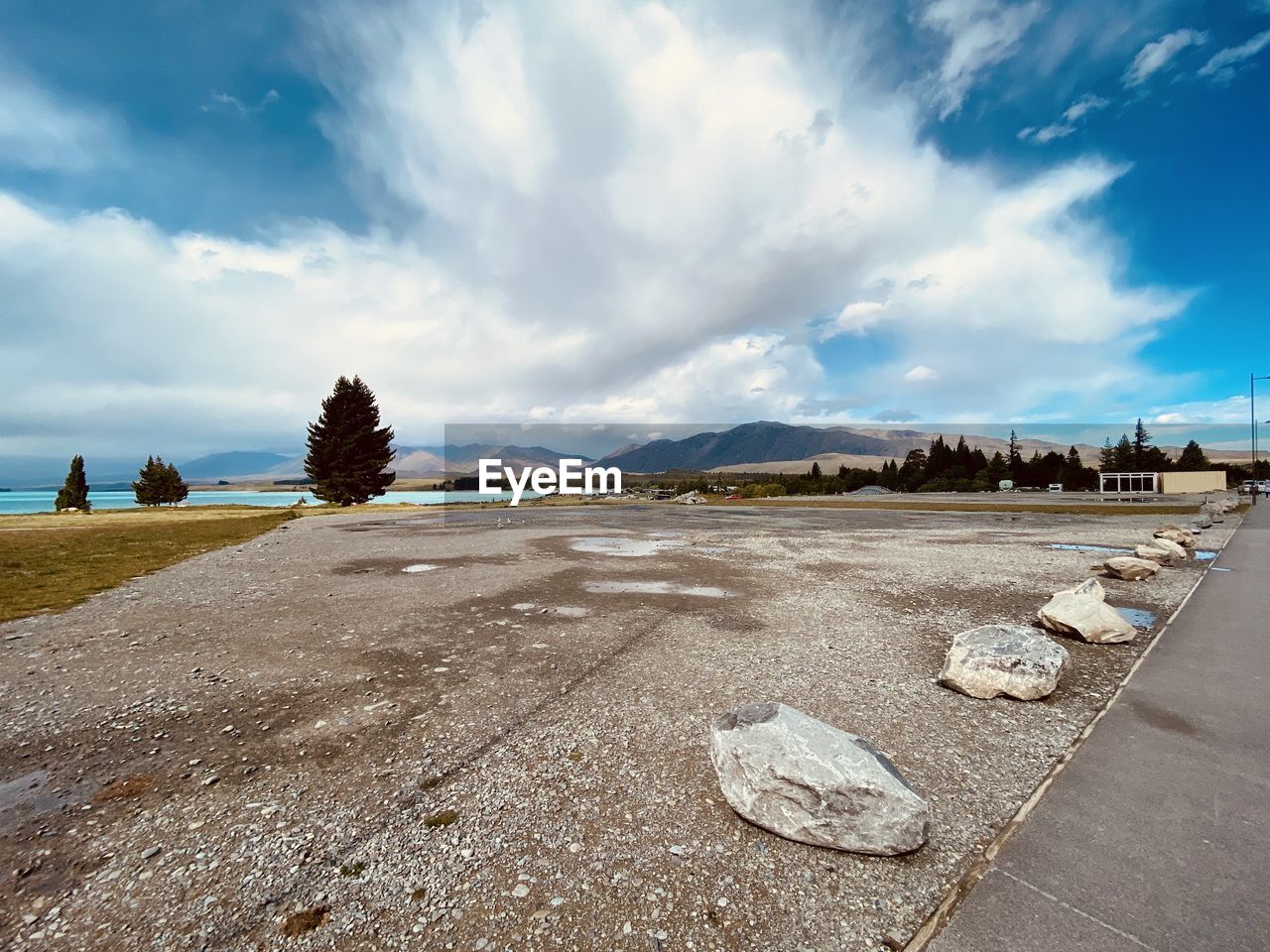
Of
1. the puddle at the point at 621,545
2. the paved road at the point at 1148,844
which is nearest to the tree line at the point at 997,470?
the puddle at the point at 621,545

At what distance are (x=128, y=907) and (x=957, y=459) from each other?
115682 mm

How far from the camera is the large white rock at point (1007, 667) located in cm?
536

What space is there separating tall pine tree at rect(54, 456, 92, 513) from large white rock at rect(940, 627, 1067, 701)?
79797 millimetres

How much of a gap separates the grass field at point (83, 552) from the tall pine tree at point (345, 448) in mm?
15135

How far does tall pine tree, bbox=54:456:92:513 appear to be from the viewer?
55.5 metres

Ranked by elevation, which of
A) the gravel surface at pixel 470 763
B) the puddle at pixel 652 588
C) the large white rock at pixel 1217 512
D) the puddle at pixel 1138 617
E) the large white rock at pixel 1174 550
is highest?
the large white rock at pixel 1174 550

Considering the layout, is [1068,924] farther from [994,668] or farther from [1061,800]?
[994,668]

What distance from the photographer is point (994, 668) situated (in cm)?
545

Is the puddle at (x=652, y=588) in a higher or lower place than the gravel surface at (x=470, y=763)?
lower

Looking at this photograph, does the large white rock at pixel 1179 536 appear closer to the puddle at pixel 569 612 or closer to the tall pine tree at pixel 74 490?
the puddle at pixel 569 612

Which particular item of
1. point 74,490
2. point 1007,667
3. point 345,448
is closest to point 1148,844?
point 1007,667

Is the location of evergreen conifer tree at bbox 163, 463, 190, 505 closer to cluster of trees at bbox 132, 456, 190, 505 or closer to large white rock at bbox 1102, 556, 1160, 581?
cluster of trees at bbox 132, 456, 190, 505

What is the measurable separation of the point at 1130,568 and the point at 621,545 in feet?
45.0

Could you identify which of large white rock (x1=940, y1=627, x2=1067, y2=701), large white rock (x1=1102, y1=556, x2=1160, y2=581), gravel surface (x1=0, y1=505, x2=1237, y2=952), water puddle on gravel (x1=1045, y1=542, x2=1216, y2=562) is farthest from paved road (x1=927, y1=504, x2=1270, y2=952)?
water puddle on gravel (x1=1045, y1=542, x2=1216, y2=562)
